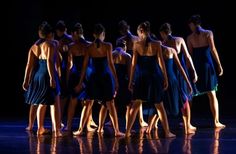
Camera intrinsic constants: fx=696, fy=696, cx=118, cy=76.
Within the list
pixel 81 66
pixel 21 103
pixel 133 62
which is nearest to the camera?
pixel 133 62

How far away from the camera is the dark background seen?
1361 centimetres

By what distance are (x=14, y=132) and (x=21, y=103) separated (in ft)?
12.3

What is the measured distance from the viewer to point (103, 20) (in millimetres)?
14125

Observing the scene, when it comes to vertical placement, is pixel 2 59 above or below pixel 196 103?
above

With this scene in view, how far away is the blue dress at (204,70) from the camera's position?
10.4m

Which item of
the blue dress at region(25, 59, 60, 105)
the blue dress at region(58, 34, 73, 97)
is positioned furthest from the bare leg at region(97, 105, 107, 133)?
the blue dress at region(25, 59, 60, 105)

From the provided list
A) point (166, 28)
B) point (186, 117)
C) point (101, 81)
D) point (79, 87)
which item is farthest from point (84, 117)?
point (166, 28)

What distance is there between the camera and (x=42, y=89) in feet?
31.0

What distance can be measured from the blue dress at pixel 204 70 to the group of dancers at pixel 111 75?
222 millimetres

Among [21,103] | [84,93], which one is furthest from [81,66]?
[21,103]

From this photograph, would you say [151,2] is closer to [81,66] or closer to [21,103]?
[21,103]

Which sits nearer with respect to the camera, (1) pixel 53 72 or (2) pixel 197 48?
(1) pixel 53 72

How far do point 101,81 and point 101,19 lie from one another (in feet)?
16.0

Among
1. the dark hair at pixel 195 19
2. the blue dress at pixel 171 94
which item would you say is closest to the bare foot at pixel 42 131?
the blue dress at pixel 171 94
